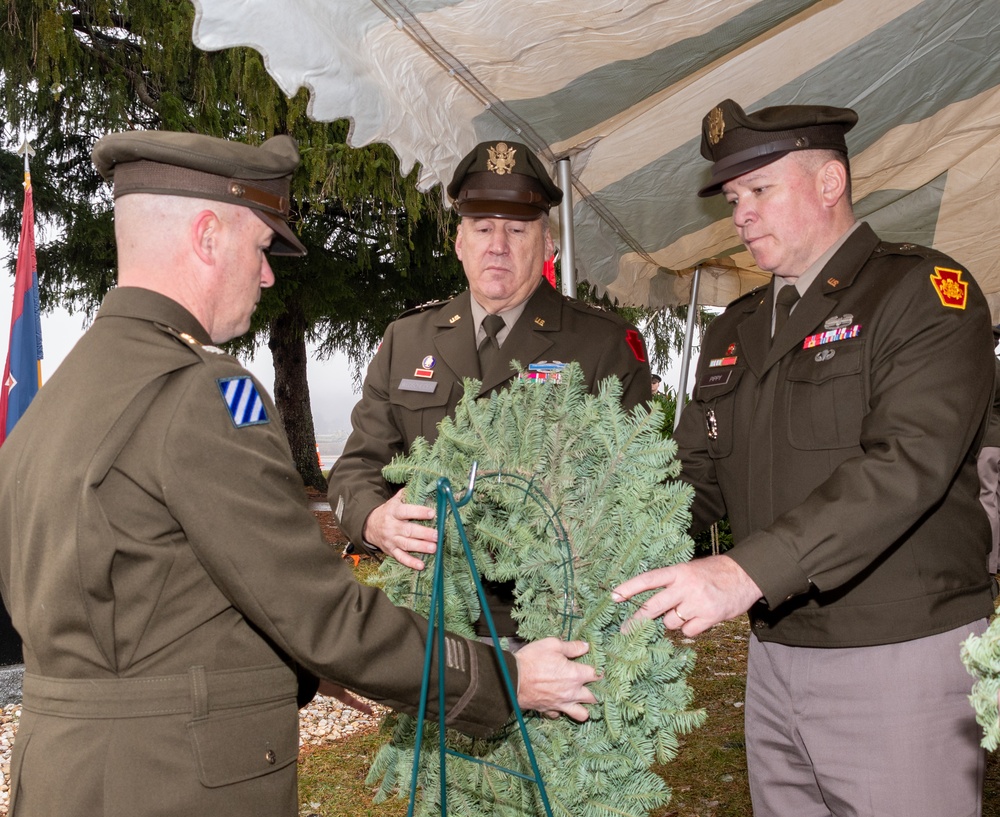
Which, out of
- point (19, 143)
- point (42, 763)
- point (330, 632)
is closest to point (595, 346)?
point (330, 632)

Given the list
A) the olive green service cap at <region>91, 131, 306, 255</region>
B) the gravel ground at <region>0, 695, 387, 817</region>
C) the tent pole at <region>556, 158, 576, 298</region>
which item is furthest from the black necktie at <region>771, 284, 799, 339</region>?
the gravel ground at <region>0, 695, 387, 817</region>

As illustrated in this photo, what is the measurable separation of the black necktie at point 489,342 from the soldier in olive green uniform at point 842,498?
33.8 inches

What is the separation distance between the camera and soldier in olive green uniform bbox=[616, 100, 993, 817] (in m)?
2.05

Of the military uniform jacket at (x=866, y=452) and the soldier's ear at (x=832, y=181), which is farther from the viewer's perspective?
the soldier's ear at (x=832, y=181)

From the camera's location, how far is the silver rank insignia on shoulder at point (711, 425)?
2.69 meters

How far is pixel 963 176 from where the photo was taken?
18.5 feet

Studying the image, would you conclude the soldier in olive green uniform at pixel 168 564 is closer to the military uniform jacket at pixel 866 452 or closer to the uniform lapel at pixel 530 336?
the military uniform jacket at pixel 866 452

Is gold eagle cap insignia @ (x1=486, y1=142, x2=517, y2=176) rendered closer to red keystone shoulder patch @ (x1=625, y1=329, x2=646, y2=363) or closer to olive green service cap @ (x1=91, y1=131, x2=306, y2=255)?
red keystone shoulder patch @ (x1=625, y1=329, x2=646, y2=363)

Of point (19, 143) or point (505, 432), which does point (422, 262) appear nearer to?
point (19, 143)

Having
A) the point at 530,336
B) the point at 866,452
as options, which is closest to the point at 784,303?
the point at 866,452

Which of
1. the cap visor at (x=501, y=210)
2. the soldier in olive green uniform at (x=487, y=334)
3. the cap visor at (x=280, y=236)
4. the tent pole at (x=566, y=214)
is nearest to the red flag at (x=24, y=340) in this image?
the tent pole at (x=566, y=214)

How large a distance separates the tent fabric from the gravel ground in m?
3.32

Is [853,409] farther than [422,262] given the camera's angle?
No

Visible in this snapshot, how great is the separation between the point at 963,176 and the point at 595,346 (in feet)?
12.1
